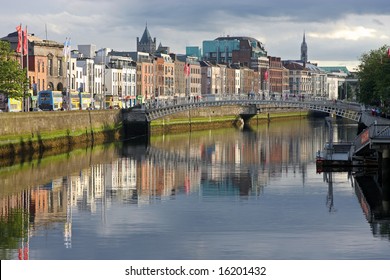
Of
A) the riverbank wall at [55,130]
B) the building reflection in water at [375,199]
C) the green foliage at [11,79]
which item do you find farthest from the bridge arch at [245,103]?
the building reflection in water at [375,199]

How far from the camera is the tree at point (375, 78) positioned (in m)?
74.2

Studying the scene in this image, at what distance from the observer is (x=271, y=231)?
37.3 metres

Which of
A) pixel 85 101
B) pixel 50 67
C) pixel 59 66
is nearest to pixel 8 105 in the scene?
pixel 85 101

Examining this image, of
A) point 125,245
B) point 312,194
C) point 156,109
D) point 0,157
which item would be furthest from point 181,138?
point 125,245

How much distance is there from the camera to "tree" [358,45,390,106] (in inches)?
2921

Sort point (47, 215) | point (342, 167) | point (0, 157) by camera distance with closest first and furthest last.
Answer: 1. point (47, 215)
2. point (342, 167)
3. point (0, 157)

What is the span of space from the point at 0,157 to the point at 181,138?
34622 mm

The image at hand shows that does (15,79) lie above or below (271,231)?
above

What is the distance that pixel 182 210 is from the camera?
4328 centimetres

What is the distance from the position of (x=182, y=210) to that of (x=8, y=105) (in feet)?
136

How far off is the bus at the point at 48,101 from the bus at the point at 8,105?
5.35 meters

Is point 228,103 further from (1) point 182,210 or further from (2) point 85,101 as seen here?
(1) point 182,210

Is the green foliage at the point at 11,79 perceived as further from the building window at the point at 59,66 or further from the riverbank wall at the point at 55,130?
the building window at the point at 59,66

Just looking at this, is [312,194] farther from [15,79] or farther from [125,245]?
[15,79]
